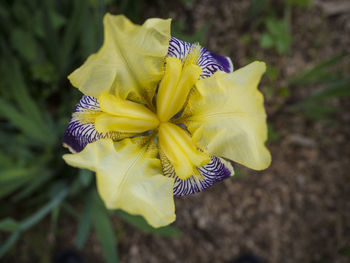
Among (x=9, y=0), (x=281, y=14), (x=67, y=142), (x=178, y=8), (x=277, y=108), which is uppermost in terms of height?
(x=9, y=0)

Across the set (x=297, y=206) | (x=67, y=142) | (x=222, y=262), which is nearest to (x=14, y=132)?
(x=67, y=142)

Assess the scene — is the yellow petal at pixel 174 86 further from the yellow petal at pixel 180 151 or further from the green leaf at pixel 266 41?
the green leaf at pixel 266 41

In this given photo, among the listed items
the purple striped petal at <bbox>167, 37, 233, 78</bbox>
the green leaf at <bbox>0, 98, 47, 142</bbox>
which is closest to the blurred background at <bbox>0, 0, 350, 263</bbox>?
the green leaf at <bbox>0, 98, 47, 142</bbox>

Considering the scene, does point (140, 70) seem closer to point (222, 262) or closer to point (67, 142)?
point (67, 142)

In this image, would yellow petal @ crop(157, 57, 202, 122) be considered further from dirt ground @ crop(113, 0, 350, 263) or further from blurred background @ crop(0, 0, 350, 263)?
dirt ground @ crop(113, 0, 350, 263)

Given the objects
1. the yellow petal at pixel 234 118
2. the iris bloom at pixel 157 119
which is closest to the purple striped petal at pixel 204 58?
the iris bloom at pixel 157 119

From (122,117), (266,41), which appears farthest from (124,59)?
(266,41)
